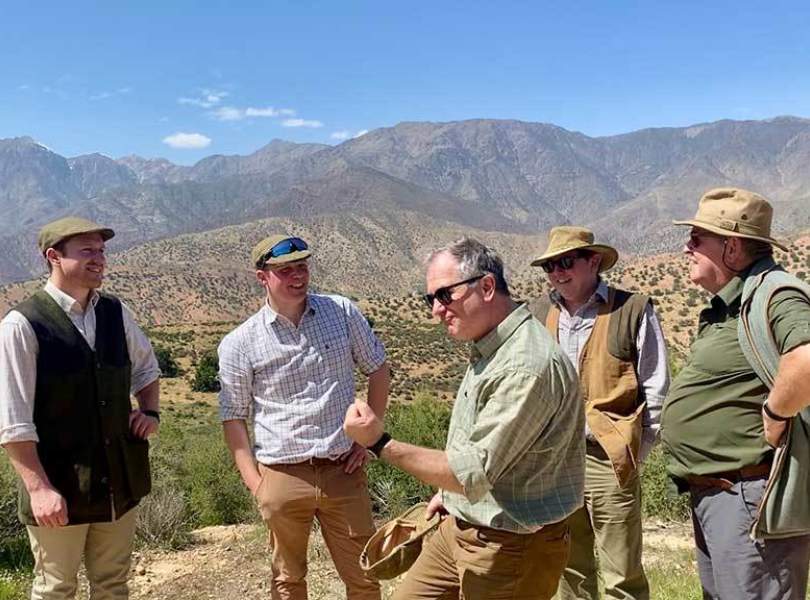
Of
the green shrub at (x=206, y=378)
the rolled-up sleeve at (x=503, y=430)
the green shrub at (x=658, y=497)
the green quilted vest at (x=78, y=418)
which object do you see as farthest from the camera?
the green shrub at (x=206, y=378)

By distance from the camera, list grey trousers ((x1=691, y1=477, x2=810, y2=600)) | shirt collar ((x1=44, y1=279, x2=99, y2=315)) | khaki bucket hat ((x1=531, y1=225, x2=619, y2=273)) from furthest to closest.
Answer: khaki bucket hat ((x1=531, y1=225, x2=619, y2=273)), shirt collar ((x1=44, y1=279, x2=99, y2=315)), grey trousers ((x1=691, y1=477, x2=810, y2=600))

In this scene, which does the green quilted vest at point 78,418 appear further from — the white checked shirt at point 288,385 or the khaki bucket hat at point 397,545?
the khaki bucket hat at point 397,545

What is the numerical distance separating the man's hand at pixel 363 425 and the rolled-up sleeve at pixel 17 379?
1.55 m

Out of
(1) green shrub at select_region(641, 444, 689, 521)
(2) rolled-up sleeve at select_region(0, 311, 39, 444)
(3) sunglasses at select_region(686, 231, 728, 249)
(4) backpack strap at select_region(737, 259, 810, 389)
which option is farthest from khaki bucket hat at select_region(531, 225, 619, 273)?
(1) green shrub at select_region(641, 444, 689, 521)

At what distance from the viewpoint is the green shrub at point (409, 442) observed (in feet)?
26.0

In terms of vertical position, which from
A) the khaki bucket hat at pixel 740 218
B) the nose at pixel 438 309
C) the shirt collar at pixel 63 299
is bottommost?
the nose at pixel 438 309

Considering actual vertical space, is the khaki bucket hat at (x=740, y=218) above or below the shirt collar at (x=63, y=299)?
above

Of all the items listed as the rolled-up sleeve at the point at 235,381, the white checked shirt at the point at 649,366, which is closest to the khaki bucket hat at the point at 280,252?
the rolled-up sleeve at the point at 235,381

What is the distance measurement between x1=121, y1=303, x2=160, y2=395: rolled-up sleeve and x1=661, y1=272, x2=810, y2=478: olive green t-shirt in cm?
253

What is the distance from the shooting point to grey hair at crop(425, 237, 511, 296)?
92.0 inches

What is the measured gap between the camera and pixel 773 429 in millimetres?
2436

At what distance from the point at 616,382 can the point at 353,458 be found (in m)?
1.40

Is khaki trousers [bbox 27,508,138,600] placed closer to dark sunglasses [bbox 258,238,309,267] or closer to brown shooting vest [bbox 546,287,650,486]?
dark sunglasses [bbox 258,238,309,267]

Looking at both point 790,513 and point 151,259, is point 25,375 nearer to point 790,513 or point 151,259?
point 790,513
